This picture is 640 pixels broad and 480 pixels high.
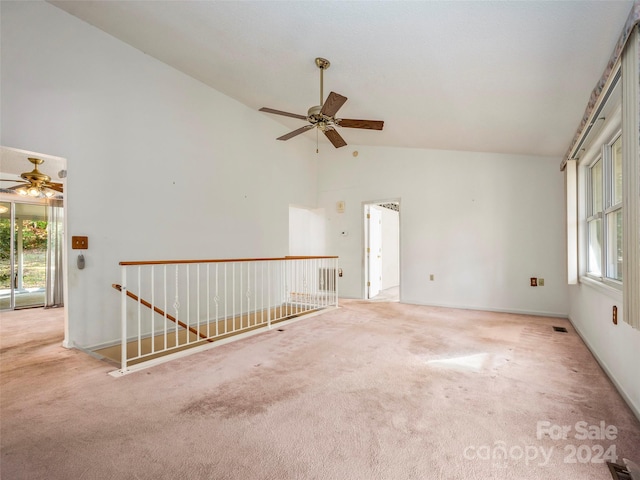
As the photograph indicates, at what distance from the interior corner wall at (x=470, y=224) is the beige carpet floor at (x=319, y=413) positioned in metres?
1.89

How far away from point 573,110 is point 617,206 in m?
1.03

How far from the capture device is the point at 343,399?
7.07ft

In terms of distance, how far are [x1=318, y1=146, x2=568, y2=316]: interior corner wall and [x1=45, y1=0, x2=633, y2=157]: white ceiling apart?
2.17 feet

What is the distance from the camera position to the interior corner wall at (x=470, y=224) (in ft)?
15.7

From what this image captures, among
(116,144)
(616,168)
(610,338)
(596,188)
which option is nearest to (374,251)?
(596,188)

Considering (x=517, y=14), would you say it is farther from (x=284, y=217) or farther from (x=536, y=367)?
(x=284, y=217)

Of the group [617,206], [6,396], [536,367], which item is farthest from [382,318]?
[6,396]

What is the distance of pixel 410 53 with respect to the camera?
8.83 ft

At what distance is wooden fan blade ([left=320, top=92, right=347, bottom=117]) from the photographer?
9.26 feet

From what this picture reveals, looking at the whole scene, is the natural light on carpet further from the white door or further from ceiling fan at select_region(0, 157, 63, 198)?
ceiling fan at select_region(0, 157, 63, 198)

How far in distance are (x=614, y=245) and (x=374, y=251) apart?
4128mm

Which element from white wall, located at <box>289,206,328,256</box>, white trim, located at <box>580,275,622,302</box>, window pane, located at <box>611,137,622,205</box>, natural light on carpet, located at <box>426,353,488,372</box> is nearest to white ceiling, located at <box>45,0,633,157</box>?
window pane, located at <box>611,137,622,205</box>

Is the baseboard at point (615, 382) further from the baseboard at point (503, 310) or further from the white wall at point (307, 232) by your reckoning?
the white wall at point (307, 232)

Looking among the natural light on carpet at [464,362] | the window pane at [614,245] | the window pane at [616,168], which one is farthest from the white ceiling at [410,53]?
the natural light on carpet at [464,362]
